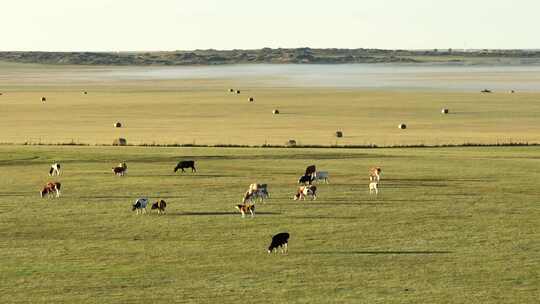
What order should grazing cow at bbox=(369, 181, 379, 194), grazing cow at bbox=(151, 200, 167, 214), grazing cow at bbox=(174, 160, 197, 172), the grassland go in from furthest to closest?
the grassland
grazing cow at bbox=(174, 160, 197, 172)
grazing cow at bbox=(369, 181, 379, 194)
grazing cow at bbox=(151, 200, 167, 214)

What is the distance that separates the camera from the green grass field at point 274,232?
26859 mm

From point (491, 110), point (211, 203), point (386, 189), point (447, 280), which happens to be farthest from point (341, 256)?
point (491, 110)

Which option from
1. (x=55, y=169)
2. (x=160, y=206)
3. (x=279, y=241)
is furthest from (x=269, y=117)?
(x=279, y=241)

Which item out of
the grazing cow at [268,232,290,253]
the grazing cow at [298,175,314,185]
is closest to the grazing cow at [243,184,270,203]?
the grazing cow at [298,175,314,185]

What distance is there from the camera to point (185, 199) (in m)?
42.2

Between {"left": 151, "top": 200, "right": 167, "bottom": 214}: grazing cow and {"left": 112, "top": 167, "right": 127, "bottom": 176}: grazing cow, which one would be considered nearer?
{"left": 151, "top": 200, "right": 167, "bottom": 214}: grazing cow

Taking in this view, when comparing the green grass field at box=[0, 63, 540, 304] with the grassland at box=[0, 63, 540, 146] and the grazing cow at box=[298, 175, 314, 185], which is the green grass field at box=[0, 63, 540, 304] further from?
the grassland at box=[0, 63, 540, 146]

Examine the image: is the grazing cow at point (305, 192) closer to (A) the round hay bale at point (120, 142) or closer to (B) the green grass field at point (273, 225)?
(B) the green grass field at point (273, 225)

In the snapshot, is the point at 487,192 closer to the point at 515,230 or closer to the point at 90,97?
the point at 515,230

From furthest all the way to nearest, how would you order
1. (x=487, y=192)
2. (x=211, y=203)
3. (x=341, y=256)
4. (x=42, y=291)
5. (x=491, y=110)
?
(x=491, y=110)
(x=487, y=192)
(x=211, y=203)
(x=341, y=256)
(x=42, y=291)

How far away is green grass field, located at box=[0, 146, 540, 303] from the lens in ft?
88.1

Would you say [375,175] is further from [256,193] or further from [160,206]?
[160,206]

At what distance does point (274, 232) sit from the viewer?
34.4 m

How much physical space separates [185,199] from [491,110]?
7612cm
